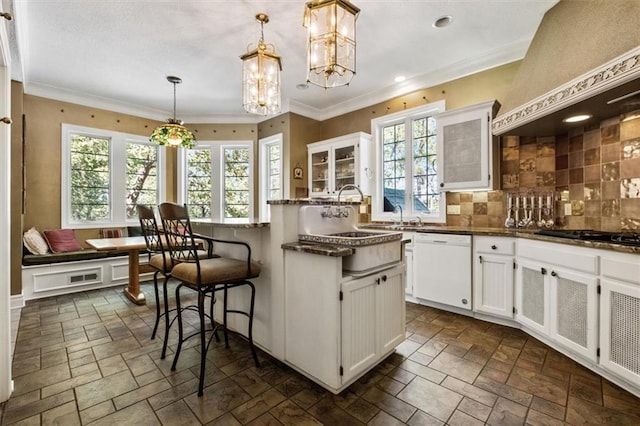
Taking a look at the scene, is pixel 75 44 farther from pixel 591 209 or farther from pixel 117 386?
pixel 591 209

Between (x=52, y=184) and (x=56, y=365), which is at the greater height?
(x=52, y=184)

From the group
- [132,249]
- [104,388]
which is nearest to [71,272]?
[132,249]

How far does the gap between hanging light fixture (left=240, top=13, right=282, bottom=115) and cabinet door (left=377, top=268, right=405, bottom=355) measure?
6.13 ft

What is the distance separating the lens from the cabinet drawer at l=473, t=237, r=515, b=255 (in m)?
2.70

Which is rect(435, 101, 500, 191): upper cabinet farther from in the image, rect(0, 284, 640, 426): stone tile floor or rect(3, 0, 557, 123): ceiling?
rect(0, 284, 640, 426): stone tile floor

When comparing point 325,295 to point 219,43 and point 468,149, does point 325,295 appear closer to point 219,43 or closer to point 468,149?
point 468,149

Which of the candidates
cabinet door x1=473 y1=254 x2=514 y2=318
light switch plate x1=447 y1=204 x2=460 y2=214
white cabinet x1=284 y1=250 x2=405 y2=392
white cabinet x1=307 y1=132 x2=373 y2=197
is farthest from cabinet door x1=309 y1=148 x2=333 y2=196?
white cabinet x1=284 y1=250 x2=405 y2=392

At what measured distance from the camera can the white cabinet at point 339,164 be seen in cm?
440

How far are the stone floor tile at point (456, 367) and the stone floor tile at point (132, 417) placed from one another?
181 cm

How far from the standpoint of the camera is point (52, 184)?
172 inches

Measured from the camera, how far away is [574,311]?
6.93 ft

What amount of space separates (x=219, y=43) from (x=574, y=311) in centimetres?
405

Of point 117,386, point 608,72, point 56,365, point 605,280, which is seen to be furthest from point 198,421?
point 608,72

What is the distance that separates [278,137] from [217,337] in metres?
3.63
